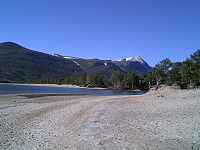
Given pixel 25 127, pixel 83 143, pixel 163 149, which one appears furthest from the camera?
pixel 25 127

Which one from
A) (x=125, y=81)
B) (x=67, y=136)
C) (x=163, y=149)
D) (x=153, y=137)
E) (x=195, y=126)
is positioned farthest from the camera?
(x=125, y=81)

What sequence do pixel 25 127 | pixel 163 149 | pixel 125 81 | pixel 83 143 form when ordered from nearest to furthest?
pixel 163 149, pixel 83 143, pixel 25 127, pixel 125 81

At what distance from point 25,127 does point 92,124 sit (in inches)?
193

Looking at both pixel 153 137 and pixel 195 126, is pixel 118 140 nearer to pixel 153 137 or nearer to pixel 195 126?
pixel 153 137

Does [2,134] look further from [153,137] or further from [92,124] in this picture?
[153,137]

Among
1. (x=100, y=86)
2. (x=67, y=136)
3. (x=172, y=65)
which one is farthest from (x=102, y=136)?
(x=100, y=86)

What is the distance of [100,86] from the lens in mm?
164875

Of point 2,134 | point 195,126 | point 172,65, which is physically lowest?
point 2,134

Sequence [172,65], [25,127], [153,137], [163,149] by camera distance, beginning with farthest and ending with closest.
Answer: [172,65] → [25,127] → [153,137] → [163,149]

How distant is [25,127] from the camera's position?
13.0m

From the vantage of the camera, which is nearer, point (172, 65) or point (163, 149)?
point (163, 149)

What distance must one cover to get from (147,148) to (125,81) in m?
133

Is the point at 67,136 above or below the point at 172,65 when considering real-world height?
below

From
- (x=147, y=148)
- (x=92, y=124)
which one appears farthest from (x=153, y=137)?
(x=92, y=124)
